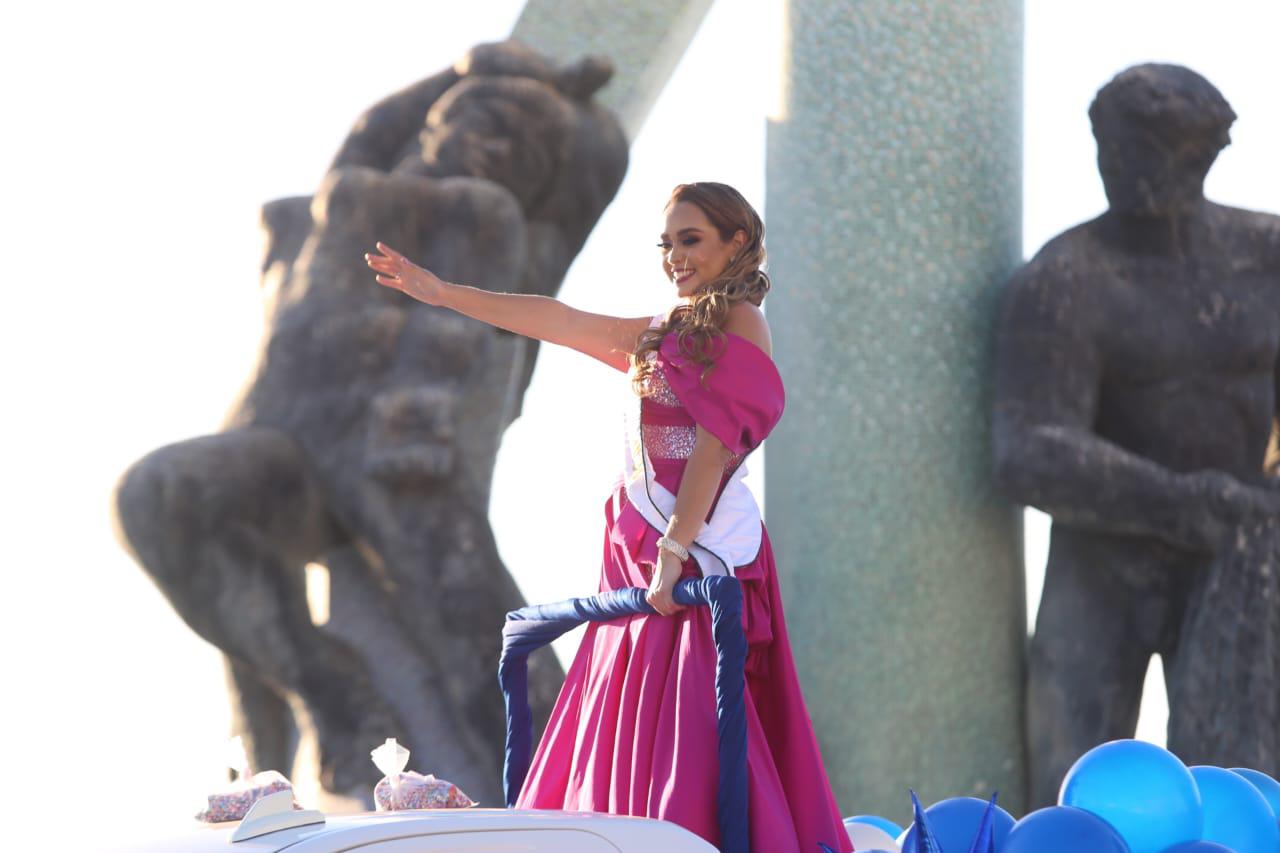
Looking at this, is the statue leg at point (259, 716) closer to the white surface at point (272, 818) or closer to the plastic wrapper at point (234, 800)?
the plastic wrapper at point (234, 800)

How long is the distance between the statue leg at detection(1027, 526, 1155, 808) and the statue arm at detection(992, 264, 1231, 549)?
23 cm

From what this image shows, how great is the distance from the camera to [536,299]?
9.62 ft

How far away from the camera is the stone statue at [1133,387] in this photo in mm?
5551

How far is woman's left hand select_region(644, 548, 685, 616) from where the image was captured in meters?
2.70

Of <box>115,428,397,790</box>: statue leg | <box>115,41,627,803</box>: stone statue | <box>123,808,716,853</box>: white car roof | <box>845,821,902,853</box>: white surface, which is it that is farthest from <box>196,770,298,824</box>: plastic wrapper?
<box>115,428,397,790</box>: statue leg

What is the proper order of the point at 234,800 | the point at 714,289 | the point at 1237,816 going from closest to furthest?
the point at 234,800, the point at 714,289, the point at 1237,816

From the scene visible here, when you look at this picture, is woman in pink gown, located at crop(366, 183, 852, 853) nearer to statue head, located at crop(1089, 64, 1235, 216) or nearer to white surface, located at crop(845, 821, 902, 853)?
white surface, located at crop(845, 821, 902, 853)

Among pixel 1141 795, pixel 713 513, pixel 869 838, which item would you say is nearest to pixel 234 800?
pixel 713 513

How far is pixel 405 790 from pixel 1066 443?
145 inches

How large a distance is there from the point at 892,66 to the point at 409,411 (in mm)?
1965

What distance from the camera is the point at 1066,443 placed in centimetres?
550

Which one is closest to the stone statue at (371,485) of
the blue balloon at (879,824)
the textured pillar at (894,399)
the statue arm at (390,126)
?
the statue arm at (390,126)

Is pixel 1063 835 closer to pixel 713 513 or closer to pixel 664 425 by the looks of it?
pixel 713 513

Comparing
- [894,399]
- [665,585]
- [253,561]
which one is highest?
[894,399]
